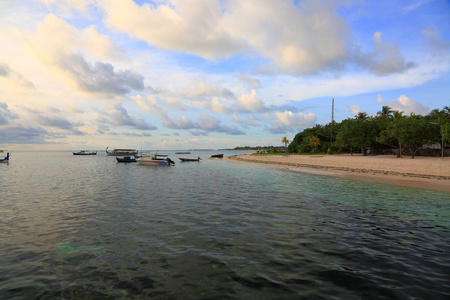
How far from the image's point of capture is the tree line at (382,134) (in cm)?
5919

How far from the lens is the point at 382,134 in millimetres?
70438

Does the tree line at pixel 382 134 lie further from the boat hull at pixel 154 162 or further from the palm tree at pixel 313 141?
the boat hull at pixel 154 162

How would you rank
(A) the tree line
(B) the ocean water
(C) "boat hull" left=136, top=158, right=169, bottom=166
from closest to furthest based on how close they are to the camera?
(B) the ocean water, (A) the tree line, (C) "boat hull" left=136, top=158, right=169, bottom=166

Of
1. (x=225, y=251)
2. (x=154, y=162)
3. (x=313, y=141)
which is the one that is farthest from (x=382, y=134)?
(x=225, y=251)

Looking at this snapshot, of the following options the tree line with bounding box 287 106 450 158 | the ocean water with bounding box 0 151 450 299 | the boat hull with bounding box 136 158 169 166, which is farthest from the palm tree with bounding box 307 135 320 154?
the ocean water with bounding box 0 151 450 299

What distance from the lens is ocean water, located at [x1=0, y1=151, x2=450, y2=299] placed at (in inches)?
257

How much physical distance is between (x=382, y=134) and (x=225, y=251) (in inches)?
3068

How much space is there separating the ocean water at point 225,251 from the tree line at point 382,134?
52.7 meters

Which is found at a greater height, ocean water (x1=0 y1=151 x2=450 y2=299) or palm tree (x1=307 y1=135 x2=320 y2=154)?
palm tree (x1=307 y1=135 x2=320 y2=154)

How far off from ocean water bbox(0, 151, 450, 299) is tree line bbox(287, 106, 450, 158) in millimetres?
52688

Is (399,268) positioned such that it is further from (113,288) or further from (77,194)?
(77,194)

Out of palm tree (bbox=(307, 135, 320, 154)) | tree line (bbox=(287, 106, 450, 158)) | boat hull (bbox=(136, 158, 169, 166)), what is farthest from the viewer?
palm tree (bbox=(307, 135, 320, 154))

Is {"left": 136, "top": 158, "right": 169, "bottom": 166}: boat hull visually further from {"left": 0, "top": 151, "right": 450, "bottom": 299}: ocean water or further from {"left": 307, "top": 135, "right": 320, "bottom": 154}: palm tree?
{"left": 307, "top": 135, "right": 320, "bottom": 154}: palm tree

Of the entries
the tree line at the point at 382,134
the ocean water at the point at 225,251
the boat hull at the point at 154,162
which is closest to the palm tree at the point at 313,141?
the tree line at the point at 382,134
